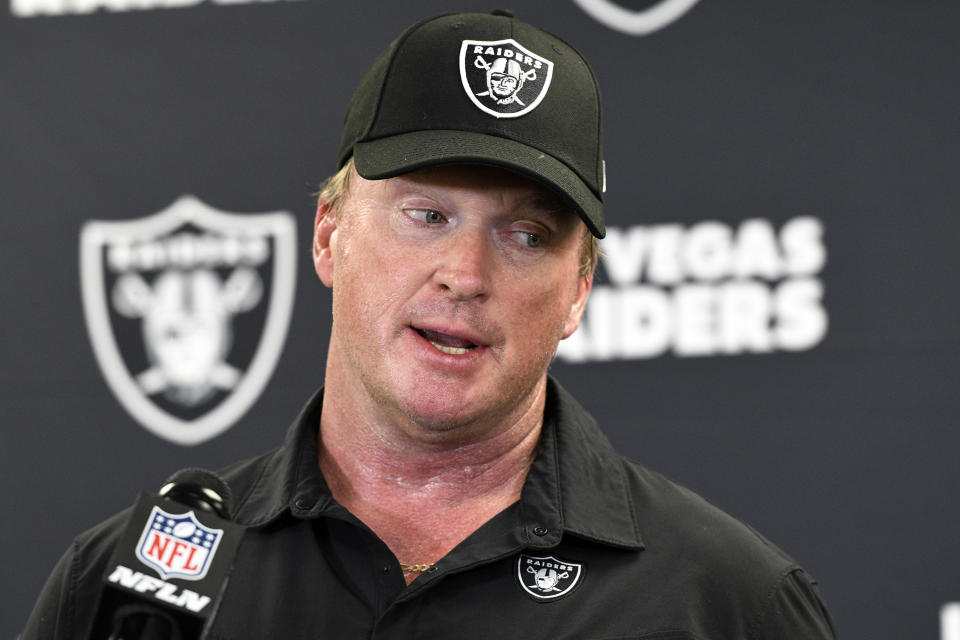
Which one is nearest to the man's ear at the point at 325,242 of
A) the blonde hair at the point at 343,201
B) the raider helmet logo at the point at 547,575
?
the blonde hair at the point at 343,201

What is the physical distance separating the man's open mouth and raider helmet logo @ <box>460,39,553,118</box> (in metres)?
0.21

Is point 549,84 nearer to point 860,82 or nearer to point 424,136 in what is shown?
point 424,136

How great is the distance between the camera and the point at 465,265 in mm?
1121

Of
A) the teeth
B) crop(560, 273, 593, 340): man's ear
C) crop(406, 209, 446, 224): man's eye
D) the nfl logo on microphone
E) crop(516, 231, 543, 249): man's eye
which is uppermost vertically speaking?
crop(406, 209, 446, 224): man's eye

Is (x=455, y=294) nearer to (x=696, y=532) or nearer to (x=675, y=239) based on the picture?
(x=696, y=532)

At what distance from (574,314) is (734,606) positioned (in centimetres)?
34

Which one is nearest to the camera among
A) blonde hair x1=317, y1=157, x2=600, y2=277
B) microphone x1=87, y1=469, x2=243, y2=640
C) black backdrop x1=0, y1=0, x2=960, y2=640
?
microphone x1=87, y1=469, x2=243, y2=640

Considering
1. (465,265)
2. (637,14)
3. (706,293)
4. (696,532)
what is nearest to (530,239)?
(465,265)

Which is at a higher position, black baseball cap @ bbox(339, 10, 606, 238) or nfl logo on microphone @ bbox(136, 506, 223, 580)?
black baseball cap @ bbox(339, 10, 606, 238)

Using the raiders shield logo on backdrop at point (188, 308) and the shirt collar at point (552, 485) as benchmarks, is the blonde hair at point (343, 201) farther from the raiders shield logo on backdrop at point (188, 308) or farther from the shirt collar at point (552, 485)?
the raiders shield logo on backdrop at point (188, 308)

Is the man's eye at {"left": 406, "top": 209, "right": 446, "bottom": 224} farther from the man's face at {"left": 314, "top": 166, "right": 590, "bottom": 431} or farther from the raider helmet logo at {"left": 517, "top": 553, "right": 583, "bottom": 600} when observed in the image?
the raider helmet logo at {"left": 517, "top": 553, "right": 583, "bottom": 600}

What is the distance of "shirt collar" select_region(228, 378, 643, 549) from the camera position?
1.16 metres

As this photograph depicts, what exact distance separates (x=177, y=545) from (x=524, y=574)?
1.30 feet

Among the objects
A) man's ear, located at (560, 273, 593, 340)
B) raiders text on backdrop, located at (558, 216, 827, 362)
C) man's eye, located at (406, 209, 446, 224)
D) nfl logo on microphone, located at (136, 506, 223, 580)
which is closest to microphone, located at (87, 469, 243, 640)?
nfl logo on microphone, located at (136, 506, 223, 580)
